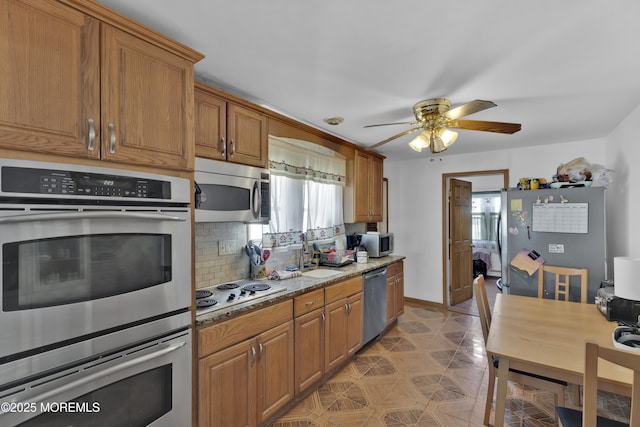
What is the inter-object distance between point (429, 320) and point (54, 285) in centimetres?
415

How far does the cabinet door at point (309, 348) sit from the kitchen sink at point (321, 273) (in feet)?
1.16

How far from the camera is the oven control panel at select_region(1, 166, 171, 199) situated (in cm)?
104

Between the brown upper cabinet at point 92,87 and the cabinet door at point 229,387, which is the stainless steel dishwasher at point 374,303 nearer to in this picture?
the cabinet door at point 229,387

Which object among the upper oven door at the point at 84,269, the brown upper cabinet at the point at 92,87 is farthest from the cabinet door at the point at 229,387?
the brown upper cabinet at the point at 92,87

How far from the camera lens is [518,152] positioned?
4.17 metres

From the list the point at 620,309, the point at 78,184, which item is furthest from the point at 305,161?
the point at 620,309

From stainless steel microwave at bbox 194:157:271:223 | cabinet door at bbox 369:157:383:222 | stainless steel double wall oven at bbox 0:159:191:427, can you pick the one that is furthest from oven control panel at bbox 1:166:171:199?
cabinet door at bbox 369:157:383:222

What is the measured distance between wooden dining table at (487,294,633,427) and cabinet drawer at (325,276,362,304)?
1192 millimetres

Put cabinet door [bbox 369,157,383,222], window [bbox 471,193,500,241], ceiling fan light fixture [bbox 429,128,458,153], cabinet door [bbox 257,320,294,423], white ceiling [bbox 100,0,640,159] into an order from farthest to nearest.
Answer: window [bbox 471,193,500,241]
cabinet door [bbox 369,157,383,222]
ceiling fan light fixture [bbox 429,128,458,153]
cabinet door [bbox 257,320,294,423]
white ceiling [bbox 100,0,640,159]

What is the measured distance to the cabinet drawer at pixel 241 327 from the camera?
1641 mm

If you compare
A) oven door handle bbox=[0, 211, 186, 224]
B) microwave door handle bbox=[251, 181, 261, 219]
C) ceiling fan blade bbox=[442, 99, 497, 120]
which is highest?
ceiling fan blade bbox=[442, 99, 497, 120]

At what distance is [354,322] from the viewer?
2963 millimetres

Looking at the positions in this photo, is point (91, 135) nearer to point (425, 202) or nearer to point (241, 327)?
point (241, 327)

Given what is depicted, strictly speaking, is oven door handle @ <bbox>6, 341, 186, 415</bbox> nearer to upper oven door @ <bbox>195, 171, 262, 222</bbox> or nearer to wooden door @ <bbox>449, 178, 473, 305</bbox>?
upper oven door @ <bbox>195, 171, 262, 222</bbox>
